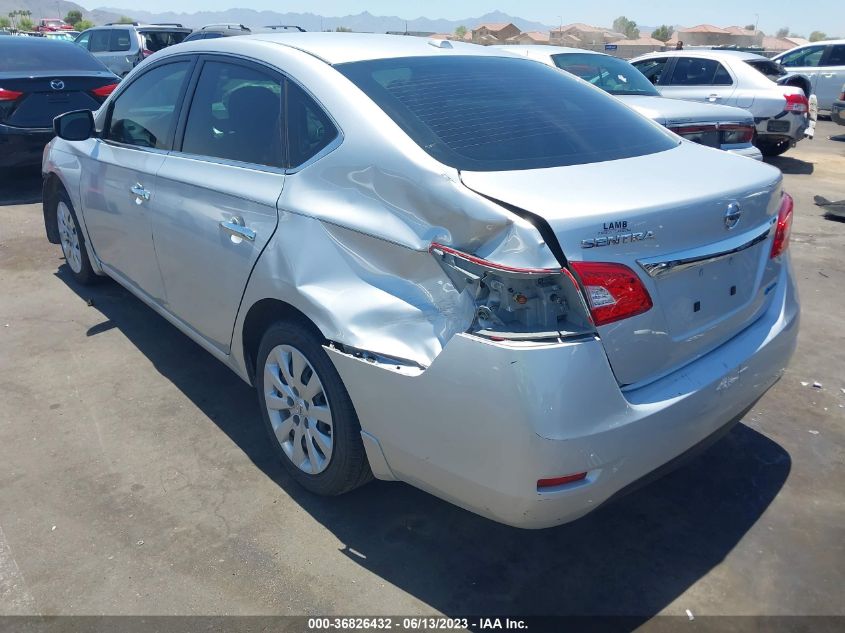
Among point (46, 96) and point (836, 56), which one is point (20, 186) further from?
point (836, 56)

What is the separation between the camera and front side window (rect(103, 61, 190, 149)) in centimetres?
381

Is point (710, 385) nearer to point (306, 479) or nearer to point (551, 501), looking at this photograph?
point (551, 501)

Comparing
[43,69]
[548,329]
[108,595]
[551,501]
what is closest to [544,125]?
[548,329]

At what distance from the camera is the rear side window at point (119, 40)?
53.0 feet

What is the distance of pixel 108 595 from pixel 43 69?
7319 millimetres

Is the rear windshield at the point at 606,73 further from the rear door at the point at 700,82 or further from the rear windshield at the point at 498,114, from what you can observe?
the rear windshield at the point at 498,114

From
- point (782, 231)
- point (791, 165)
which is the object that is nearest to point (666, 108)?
point (791, 165)

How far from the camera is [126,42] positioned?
16.1 metres

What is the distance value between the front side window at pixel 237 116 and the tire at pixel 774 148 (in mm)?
10154

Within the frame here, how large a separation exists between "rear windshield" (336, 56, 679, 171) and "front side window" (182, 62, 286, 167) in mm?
408

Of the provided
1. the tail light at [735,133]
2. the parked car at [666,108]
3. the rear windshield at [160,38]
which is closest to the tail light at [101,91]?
the parked car at [666,108]

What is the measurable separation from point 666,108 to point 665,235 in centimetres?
601

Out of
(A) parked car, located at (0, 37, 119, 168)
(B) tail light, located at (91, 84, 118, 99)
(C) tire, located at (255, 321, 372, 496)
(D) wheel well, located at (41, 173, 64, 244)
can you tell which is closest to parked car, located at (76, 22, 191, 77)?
(A) parked car, located at (0, 37, 119, 168)

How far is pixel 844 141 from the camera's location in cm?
1398
